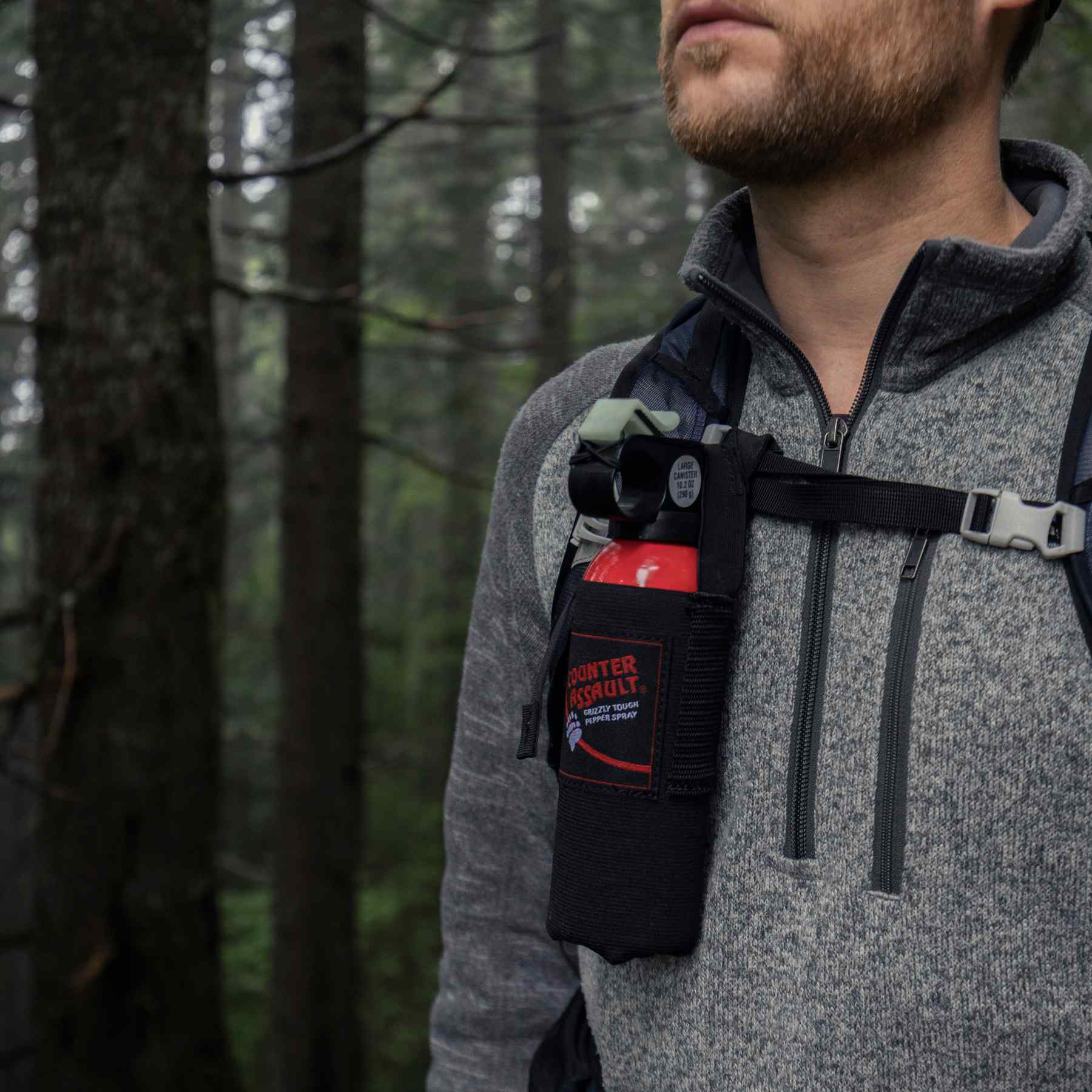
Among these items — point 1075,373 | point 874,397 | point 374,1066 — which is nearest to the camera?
point 1075,373

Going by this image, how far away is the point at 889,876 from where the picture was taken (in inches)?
59.1

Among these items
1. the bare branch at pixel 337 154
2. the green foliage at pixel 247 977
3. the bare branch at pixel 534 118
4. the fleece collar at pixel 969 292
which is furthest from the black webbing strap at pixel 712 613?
the green foliage at pixel 247 977

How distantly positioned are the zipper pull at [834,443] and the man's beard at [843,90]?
396 mm

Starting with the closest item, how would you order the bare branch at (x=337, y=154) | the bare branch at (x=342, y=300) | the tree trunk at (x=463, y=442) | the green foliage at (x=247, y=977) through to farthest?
the bare branch at (x=337, y=154)
the bare branch at (x=342, y=300)
the green foliage at (x=247, y=977)
the tree trunk at (x=463, y=442)

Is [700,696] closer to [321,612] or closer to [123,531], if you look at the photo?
[123,531]

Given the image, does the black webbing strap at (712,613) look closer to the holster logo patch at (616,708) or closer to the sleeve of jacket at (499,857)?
the holster logo patch at (616,708)

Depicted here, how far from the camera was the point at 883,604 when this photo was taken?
157cm

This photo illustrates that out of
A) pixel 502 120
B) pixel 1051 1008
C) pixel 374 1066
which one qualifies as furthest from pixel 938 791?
pixel 374 1066

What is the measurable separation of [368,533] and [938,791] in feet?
76.5

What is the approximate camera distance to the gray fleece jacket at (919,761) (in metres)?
1.44

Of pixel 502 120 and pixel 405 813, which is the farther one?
pixel 405 813

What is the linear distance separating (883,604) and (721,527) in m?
0.25

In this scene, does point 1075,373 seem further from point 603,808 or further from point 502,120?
point 502,120

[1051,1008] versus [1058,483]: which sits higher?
[1058,483]
